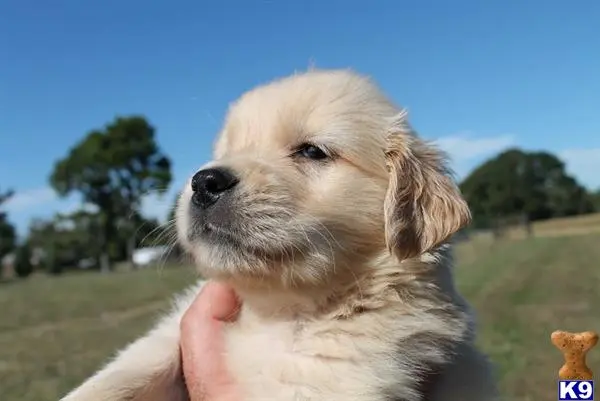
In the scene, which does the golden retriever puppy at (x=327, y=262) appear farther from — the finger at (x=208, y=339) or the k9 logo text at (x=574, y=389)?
the k9 logo text at (x=574, y=389)

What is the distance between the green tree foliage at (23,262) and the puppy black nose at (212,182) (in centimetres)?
5873

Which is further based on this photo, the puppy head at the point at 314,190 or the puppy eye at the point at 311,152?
the puppy eye at the point at 311,152

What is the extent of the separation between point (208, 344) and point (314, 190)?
0.75 meters

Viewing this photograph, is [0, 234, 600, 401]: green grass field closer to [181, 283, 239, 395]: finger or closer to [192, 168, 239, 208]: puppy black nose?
[181, 283, 239, 395]: finger

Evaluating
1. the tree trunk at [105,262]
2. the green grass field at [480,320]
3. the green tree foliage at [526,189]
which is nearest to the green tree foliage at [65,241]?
the tree trunk at [105,262]

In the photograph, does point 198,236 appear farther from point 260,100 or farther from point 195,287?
point 195,287

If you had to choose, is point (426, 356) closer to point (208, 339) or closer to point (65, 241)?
point (208, 339)

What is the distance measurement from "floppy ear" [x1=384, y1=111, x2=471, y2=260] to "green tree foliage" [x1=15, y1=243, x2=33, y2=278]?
5876 cm

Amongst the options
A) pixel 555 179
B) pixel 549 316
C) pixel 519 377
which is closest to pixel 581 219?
pixel 555 179

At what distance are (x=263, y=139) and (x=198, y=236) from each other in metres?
0.54

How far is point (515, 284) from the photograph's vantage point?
1530cm

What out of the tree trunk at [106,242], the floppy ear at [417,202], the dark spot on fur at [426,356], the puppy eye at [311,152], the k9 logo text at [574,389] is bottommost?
the k9 logo text at [574,389]

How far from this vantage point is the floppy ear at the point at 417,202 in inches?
112

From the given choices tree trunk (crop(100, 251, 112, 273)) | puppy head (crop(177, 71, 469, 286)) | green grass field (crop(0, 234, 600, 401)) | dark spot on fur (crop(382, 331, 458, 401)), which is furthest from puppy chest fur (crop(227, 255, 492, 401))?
tree trunk (crop(100, 251, 112, 273))
